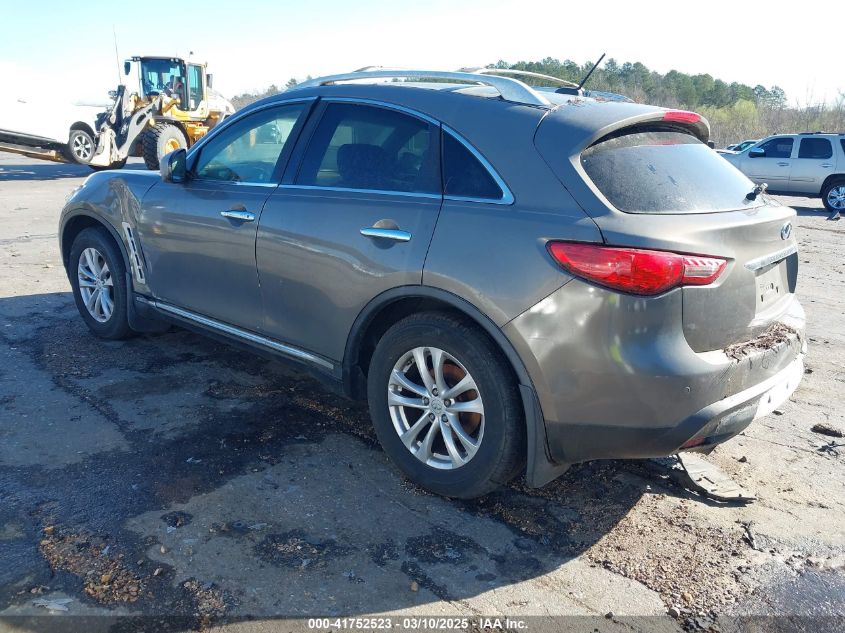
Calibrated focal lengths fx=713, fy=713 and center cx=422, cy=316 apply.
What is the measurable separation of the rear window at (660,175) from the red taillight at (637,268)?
0.25m

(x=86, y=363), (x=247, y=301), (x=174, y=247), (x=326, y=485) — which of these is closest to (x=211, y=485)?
(x=326, y=485)

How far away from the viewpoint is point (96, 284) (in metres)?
5.36

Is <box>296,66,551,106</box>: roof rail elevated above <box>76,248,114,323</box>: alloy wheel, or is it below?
above

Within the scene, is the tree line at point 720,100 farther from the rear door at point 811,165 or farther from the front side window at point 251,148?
the front side window at point 251,148

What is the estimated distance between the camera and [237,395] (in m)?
4.48

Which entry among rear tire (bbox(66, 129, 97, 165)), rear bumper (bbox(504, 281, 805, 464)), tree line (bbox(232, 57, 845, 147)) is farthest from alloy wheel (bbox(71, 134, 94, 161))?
rear bumper (bbox(504, 281, 805, 464))

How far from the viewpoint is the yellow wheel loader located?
60.6ft

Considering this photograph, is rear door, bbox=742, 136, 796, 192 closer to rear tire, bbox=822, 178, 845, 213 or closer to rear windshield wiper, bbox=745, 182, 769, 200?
rear tire, bbox=822, 178, 845, 213

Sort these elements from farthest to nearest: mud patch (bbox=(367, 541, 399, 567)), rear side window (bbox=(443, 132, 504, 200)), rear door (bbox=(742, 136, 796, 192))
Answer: rear door (bbox=(742, 136, 796, 192)) < rear side window (bbox=(443, 132, 504, 200)) < mud patch (bbox=(367, 541, 399, 567))

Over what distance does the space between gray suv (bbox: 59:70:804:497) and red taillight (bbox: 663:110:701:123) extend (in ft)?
0.05

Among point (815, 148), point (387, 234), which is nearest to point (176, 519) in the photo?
point (387, 234)

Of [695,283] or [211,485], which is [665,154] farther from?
[211,485]

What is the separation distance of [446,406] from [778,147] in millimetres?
18618

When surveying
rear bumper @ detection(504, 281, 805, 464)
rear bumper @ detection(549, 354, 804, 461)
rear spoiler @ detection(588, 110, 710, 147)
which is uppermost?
rear spoiler @ detection(588, 110, 710, 147)
